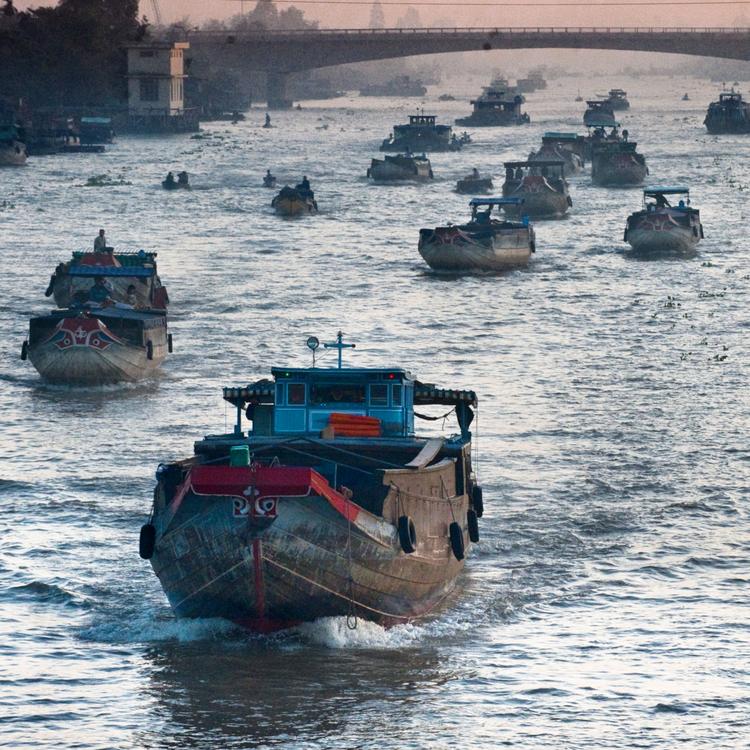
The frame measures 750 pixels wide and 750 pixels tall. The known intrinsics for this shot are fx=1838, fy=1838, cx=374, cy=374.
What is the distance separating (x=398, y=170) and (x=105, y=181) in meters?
21.7

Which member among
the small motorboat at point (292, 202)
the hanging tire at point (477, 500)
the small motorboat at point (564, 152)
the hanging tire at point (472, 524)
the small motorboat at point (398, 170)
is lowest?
the hanging tire at point (472, 524)

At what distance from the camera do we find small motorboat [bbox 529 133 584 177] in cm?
14509

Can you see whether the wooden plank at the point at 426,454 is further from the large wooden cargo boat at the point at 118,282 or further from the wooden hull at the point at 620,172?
the wooden hull at the point at 620,172

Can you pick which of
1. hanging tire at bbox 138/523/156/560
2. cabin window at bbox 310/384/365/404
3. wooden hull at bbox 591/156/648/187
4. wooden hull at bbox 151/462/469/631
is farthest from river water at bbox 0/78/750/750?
wooden hull at bbox 591/156/648/187

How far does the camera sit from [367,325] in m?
67.4

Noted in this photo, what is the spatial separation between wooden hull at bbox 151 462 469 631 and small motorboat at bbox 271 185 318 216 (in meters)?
77.8

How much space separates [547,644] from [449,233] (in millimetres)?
51724

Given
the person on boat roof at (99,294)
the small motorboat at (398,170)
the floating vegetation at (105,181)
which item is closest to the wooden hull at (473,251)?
the person on boat roof at (99,294)

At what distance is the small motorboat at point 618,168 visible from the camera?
439ft

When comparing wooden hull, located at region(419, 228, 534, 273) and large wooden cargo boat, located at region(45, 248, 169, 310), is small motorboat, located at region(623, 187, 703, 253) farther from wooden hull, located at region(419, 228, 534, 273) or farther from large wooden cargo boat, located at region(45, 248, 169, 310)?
large wooden cargo boat, located at region(45, 248, 169, 310)

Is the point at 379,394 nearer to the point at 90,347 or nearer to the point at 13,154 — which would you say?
the point at 90,347

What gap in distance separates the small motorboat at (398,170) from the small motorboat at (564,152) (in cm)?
997

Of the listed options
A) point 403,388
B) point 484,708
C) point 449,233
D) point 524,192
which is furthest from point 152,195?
point 484,708

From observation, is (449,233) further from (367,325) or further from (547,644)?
(547,644)
